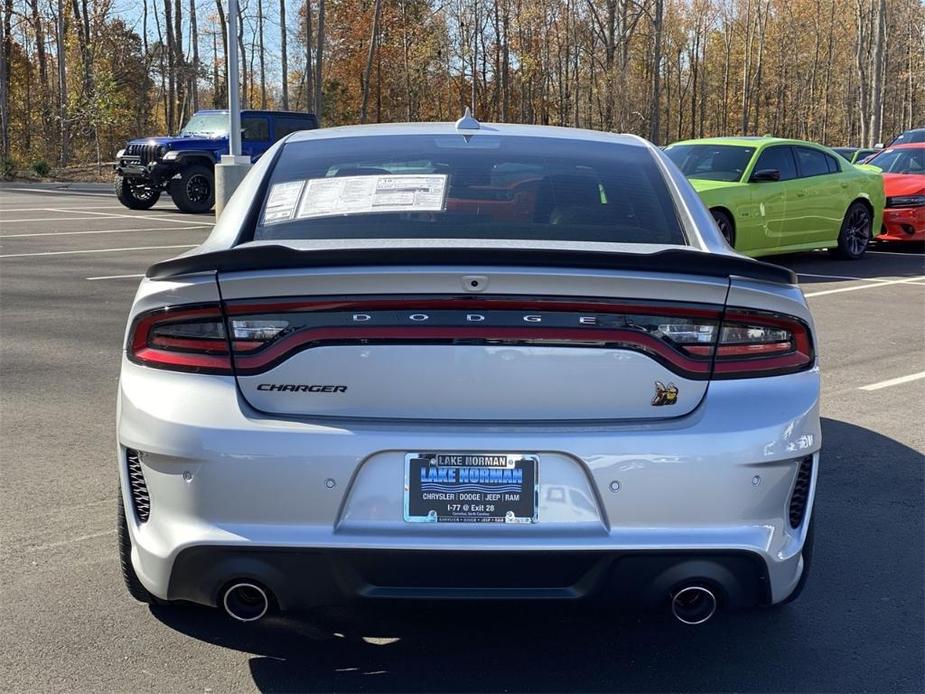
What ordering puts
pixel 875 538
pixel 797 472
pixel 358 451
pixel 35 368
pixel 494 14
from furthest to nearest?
pixel 494 14
pixel 35 368
pixel 875 538
pixel 797 472
pixel 358 451

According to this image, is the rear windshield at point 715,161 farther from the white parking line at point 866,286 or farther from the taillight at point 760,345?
the taillight at point 760,345

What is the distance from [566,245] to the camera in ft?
9.80

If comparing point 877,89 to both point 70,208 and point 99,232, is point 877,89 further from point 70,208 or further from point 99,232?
point 99,232

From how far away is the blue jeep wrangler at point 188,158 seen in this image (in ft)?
70.1

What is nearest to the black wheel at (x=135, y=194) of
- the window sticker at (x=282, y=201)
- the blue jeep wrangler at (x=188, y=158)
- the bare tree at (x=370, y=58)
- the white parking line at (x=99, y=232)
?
the blue jeep wrangler at (x=188, y=158)

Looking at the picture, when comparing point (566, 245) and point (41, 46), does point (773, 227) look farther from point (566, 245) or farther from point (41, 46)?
point (41, 46)

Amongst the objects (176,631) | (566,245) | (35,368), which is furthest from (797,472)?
(35,368)

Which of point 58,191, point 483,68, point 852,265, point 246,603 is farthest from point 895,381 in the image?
point 483,68

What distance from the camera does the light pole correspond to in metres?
17.4

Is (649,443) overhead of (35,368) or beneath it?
overhead

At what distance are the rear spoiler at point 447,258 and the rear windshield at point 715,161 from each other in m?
11.0

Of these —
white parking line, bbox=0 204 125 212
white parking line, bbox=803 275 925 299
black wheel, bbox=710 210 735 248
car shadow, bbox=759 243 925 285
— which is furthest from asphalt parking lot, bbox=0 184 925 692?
white parking line, bbox=0 204 125 212

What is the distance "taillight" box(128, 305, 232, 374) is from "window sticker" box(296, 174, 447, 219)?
73 centimetres

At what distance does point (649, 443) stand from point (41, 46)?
5178cm
